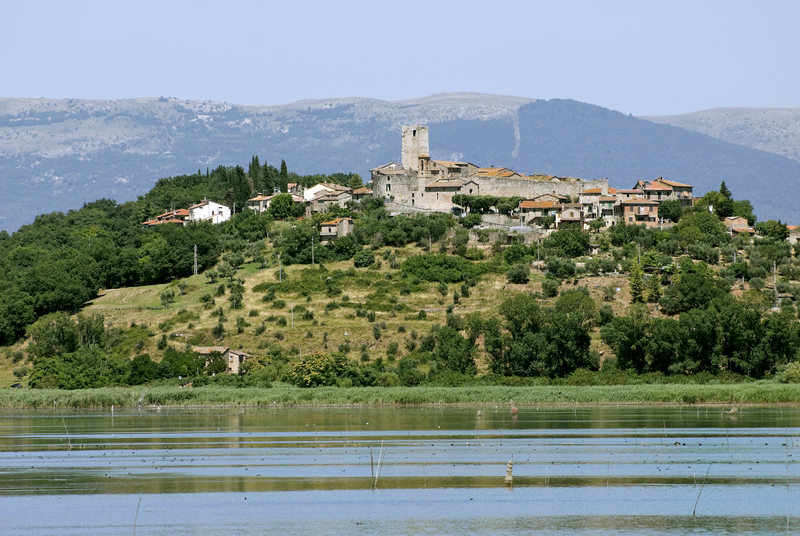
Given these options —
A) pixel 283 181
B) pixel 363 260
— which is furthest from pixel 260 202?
pixel 363 260

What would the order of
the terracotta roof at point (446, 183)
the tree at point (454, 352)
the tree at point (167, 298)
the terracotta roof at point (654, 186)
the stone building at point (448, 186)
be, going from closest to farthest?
the tree at point (454, 352) → the tree at point (167, 298) → the terracotta roof at point (654, 186) → the stone building at point (448, 186) → the terracotta roof at point (446, 183)

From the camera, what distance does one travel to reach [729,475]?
1250 inches

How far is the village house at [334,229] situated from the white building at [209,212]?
2425cm

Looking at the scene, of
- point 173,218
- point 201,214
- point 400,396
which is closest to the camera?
point 400,396

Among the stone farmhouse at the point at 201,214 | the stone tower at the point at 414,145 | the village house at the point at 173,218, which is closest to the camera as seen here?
the stone tower at the point at 414,145

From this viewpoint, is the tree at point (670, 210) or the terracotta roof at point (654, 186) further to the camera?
the terracotta roof at point (654, 186)

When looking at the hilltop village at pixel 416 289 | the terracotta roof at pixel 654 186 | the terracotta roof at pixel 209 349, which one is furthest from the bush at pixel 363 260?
the terracotta roof at pixel 654 186

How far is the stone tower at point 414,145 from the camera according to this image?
117125mm

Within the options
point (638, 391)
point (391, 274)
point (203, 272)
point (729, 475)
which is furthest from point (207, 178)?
point (729, 475)

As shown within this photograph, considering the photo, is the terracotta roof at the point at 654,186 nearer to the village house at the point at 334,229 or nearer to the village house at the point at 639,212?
the village house at the point at 639,212

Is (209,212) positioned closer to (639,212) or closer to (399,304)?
(399,304)

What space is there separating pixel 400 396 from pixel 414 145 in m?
64.2

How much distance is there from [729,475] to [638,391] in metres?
23.9

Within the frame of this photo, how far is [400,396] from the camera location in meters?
56.8
